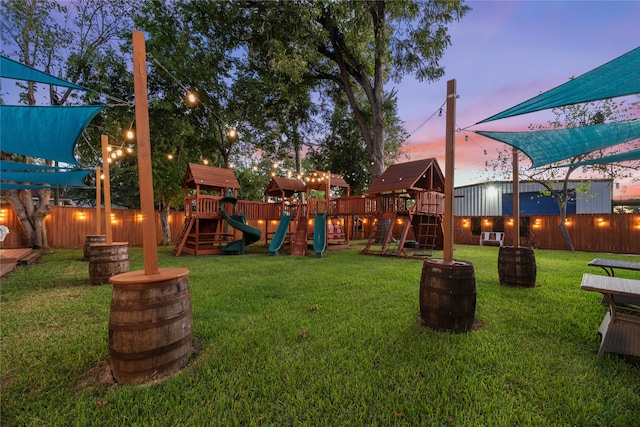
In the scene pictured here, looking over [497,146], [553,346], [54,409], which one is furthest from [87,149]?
[497,146]

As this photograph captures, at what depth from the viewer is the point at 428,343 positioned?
9.73 feet

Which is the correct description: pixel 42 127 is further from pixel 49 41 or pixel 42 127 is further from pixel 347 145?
pixel 347 145

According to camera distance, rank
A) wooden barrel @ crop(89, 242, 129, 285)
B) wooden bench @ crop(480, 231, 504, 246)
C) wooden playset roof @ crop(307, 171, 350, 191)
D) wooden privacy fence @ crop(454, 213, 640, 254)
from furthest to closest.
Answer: wooden bench @ crop(480, 231, 504, 246), wooden playset roof @ crop(307, 171, 350, 191), wooden privacy fence @ crop(454, 213, 640, 254), wooden barrel @ crop(89, 242, 129, 285)

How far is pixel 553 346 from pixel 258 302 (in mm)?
4049

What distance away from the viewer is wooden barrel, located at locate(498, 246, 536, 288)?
18.0 ft

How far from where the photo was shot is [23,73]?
11.1ft

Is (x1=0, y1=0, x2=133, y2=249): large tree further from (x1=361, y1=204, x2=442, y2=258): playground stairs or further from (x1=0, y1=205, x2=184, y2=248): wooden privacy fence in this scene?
(x1=361, y1=204, x2=442, y2=258): playground stairs

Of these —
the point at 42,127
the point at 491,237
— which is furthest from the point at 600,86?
the point at 491,237

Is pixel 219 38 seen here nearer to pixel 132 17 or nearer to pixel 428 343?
pixel 132 17

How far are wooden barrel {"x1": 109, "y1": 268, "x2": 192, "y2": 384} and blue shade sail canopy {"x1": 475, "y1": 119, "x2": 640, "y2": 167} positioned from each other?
5.66 meters

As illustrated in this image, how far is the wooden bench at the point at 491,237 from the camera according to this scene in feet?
54.2

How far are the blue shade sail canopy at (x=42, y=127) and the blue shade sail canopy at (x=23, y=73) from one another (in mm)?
351

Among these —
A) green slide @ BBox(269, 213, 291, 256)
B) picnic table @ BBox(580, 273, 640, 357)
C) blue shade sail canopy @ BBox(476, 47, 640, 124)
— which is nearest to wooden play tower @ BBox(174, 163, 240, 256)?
green slide @ BBox(269, 213, 291, 256)

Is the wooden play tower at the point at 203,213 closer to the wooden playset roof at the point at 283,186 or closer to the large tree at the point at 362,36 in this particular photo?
the wooden playset roof at the point at 283,186
